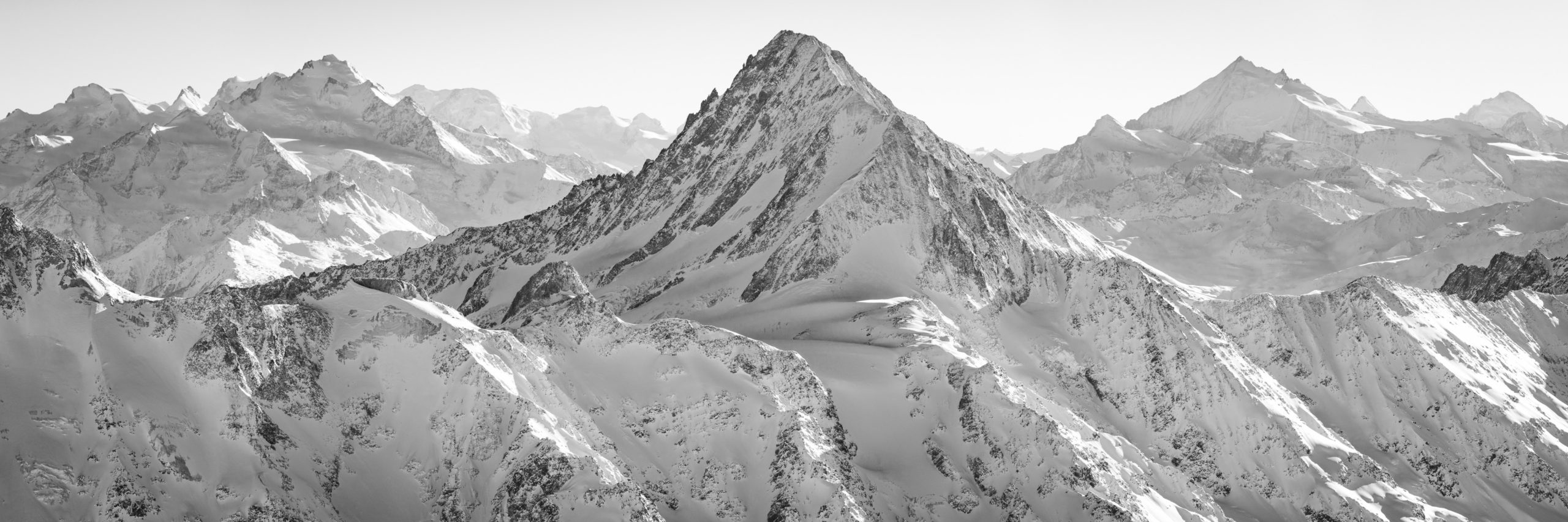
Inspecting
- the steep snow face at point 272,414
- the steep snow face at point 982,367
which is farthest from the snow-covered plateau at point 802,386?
the steep snow face at point 982,367

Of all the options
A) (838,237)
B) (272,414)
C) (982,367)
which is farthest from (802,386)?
(272,414)

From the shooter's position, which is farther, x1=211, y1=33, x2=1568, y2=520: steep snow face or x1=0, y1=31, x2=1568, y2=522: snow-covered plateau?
x1=211, y1=33, x2=1568, y2=520: steep snow face

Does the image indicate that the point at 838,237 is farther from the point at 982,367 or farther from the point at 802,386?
the point at 802,386

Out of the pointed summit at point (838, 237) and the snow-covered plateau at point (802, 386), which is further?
the pointed summit at point (838, 237)

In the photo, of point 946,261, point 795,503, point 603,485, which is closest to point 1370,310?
point 946,261

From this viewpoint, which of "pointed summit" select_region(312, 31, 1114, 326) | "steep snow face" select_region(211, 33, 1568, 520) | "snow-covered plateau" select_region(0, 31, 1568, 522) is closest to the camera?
"snow-covered plateau" select_region(0, 31, 1568, 522)

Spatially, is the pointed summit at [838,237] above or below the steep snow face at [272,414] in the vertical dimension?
above

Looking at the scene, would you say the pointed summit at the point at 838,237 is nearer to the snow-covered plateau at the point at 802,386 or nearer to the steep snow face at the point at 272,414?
the snow-covered plateau at the point at 802,386

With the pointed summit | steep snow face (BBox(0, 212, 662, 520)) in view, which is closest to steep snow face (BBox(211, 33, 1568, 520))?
the pointed summit

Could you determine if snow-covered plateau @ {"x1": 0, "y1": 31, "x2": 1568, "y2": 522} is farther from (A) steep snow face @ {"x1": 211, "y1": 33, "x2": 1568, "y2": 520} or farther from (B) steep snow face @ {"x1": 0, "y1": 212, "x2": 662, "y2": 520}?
(A) steep snow face @ {"x1": 211, "y1": 33, "x2": 1568, "y2": 520}

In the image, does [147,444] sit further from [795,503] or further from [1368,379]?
[1368,379]
